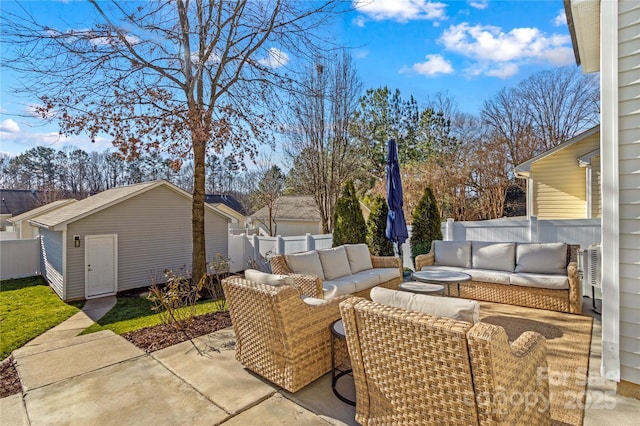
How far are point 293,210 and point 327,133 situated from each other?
11.7m

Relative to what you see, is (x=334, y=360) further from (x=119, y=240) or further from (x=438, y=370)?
(x=119, y=240)

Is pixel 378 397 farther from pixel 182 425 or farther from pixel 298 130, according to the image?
pixel 298 130

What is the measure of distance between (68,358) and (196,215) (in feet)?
15.4

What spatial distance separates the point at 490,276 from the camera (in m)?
5.65

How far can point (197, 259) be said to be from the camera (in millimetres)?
8227

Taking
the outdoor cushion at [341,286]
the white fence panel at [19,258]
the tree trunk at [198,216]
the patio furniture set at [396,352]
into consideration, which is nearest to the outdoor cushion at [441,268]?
the outdoor cushion at [341,286]

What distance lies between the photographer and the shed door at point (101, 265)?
9383mm

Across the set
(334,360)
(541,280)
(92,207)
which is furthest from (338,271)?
(92,207)

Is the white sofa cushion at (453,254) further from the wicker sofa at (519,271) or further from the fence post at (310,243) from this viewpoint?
the fence post at (310,243)

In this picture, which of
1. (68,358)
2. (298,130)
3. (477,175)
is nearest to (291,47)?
(298,130)

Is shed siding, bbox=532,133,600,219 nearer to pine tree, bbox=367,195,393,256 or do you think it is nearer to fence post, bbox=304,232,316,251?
pine tree, bbox=367,195,393,256

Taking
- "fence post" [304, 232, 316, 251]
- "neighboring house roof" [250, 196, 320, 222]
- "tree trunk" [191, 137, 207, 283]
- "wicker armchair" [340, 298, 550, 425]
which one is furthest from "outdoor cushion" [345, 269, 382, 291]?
"neighboring house roof" [250, 196, 320, 222]

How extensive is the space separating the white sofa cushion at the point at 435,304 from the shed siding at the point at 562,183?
32.2ft

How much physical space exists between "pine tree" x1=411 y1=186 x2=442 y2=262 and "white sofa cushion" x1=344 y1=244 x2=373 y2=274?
309cm
